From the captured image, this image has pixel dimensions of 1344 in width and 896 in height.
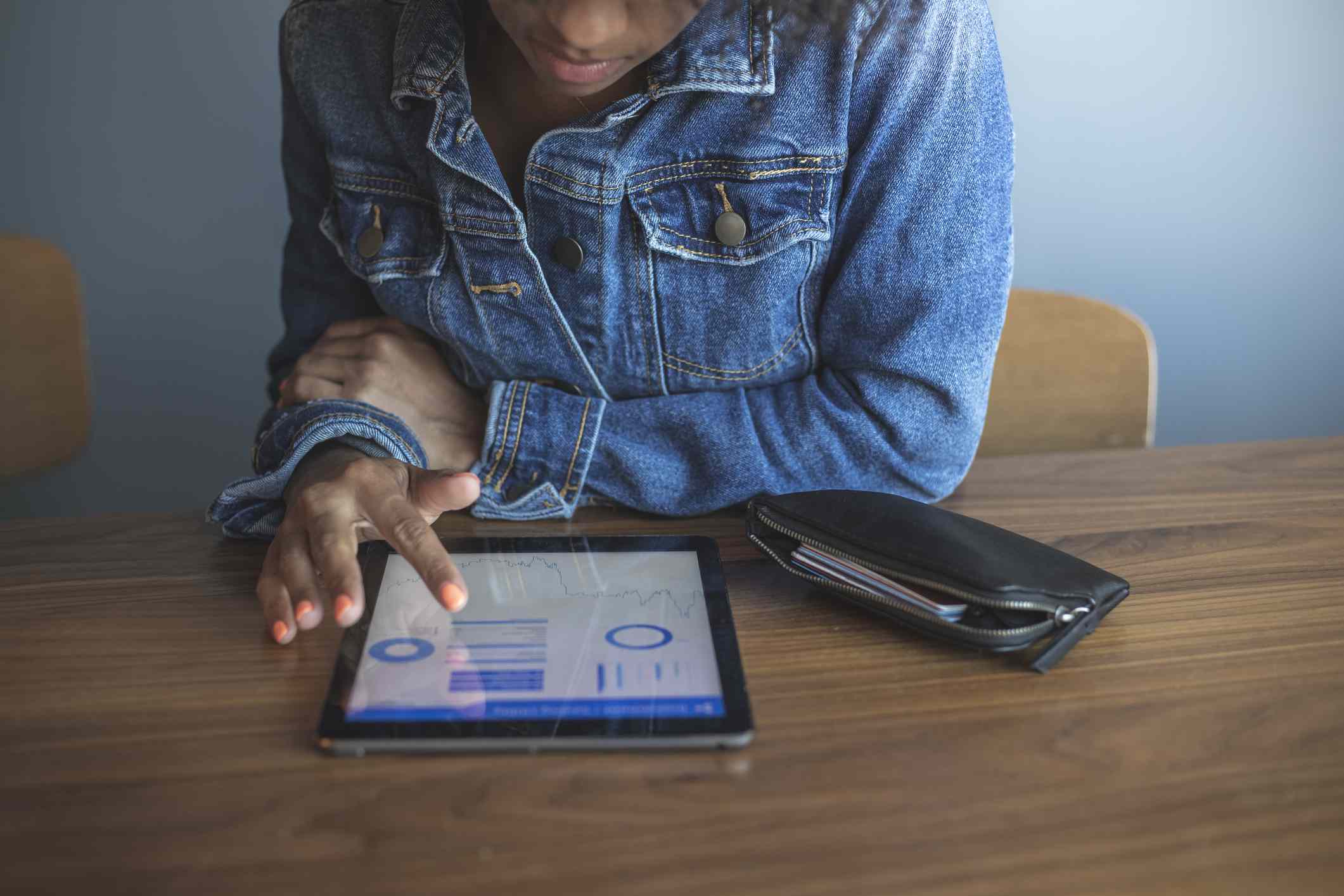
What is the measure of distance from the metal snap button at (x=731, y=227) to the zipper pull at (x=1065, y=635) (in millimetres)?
408

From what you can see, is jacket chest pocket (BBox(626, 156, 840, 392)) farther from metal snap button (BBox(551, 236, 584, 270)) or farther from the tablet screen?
the tablet screen

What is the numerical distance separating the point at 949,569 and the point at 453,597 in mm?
302

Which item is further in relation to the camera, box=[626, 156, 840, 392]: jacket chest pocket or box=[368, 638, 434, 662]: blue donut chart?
box=[626, 156, 840, 392]: jacket chest pocket

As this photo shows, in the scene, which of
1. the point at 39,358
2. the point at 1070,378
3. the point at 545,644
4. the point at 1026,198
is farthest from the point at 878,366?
the point at 39,358

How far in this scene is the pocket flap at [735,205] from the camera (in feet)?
2.94

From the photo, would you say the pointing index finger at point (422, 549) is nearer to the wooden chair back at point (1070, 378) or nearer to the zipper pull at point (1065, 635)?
the zipper pull at point (1065, 635)

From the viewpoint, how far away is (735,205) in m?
0.91

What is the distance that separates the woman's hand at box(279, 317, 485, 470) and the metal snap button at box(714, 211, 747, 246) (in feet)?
0.88

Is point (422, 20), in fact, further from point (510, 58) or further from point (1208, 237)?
point (1208, 237)

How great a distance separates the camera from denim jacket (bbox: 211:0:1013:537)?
2.86 feet

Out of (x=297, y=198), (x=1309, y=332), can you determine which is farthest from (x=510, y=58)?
(x=1309, y=332)

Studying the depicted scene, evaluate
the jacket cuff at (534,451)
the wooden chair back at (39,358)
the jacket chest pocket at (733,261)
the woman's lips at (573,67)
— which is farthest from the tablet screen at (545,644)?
the wooden chair back at (39,358)

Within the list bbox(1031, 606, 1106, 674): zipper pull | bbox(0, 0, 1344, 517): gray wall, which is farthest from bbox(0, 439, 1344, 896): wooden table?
bbox(0, 0, 1344, 517): gray wall

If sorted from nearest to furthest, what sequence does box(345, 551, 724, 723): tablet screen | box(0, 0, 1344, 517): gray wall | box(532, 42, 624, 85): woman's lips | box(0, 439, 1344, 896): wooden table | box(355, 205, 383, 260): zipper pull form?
box(0, 439, 1344, 896): wooden table
box(345, 551, 724, 723): tablet screen
box(532, 42, 624, 85): woman's lips
box(355, 205, 383, 260): zipper pull
box(0, 0, 1344, 517): gray wall
